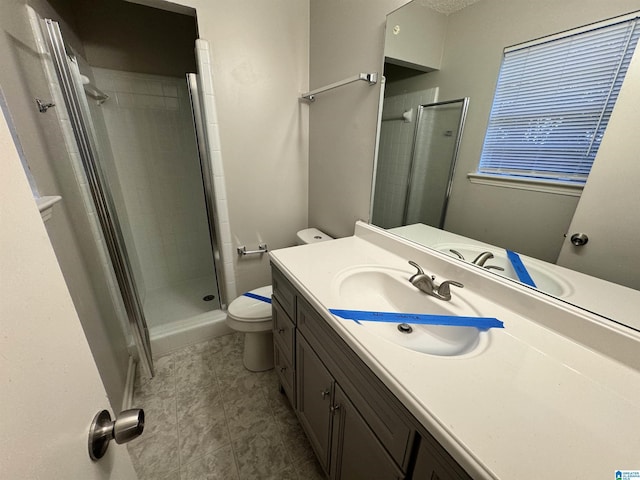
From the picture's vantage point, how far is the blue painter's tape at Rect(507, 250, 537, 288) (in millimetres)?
818

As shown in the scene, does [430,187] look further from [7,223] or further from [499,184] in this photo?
[7,223]

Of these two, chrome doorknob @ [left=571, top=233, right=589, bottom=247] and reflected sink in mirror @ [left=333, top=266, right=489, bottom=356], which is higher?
chrome doorknob @ [left=571, top=233, right=589, bottom=247]

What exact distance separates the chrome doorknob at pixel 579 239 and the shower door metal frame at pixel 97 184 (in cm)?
178

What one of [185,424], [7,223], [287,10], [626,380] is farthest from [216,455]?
[287,10]

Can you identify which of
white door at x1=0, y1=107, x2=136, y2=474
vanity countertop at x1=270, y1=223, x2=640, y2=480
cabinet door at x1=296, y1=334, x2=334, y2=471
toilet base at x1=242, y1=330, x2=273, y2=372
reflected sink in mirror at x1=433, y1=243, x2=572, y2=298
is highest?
white door at x1=0, y1=107, x2=136, y2=474

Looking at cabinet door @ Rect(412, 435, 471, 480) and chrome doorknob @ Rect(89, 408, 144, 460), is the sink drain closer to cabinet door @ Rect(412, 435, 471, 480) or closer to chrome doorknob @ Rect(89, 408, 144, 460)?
cabinet door @ Rect(412, 435, 471, 480)

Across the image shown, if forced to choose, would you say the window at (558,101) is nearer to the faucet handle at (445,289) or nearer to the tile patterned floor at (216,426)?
the faucet handle at (445,289)

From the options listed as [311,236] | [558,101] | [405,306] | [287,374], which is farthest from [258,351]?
[558,101]

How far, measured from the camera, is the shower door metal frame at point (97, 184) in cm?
100

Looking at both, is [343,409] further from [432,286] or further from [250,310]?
[250,310]

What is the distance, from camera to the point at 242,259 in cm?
190

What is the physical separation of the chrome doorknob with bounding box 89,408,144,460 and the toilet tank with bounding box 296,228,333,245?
1397mm

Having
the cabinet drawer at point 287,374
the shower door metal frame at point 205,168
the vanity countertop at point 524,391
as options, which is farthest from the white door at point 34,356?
the shower door metal frame at point 205,168

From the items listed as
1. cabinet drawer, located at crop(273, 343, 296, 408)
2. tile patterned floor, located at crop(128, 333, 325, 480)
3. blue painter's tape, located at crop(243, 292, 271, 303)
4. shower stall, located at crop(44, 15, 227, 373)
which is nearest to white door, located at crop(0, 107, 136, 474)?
cabinet drawer, located at crop(273, 343, 296, 408)
